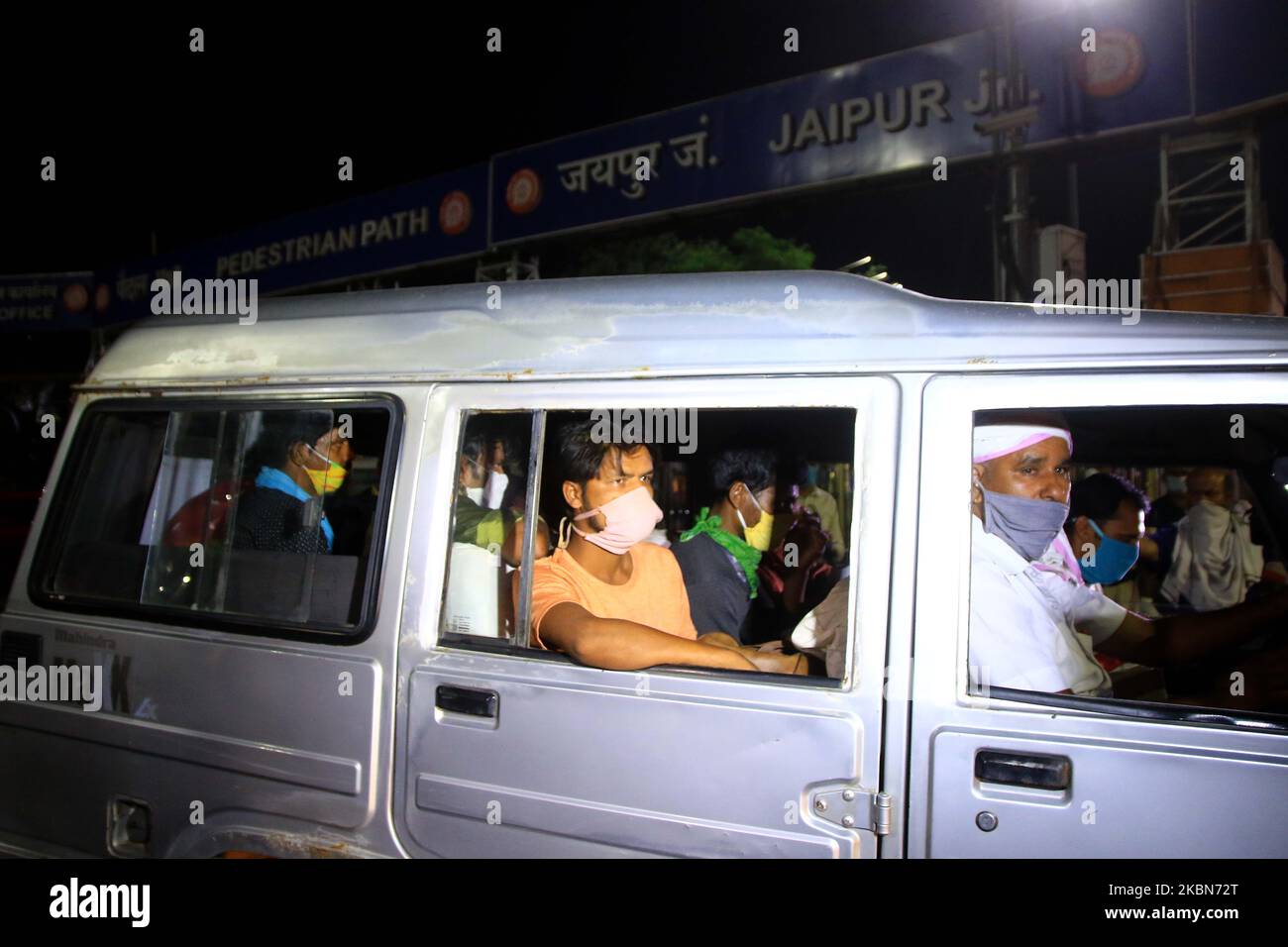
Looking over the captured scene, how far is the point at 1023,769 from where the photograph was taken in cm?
181

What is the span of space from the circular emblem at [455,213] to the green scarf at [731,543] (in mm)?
12089

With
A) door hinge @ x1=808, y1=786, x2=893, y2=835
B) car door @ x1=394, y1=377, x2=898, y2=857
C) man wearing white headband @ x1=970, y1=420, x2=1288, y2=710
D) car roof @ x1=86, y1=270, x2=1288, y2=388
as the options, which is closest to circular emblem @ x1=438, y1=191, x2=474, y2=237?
car roof @ x1=86, y1=270, x2=1288, y2=388

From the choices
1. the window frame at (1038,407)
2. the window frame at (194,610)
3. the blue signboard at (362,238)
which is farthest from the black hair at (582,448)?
the blue signboard at (362,238)

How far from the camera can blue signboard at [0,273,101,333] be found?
2302cm

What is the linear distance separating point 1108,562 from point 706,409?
7.80 feet

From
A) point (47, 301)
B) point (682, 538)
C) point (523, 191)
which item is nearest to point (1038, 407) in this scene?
point (682, 538)

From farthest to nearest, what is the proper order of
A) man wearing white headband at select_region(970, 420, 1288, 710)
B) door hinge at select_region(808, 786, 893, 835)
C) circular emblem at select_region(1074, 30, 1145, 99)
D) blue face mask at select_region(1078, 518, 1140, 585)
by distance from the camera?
circular emblem at select_region(1074, 30, 1145, 99) < blue face mask at select_region(1078, 518, 1140, 585) < man wearing white headband at select_region(970, 420, 1288, 710) < door hinge at select_region(808, 786, 893, 835)

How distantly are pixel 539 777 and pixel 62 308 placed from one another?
26354 millimetres

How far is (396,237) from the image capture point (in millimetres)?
15172

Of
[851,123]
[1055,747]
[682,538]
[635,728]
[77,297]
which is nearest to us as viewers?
[1055,747]

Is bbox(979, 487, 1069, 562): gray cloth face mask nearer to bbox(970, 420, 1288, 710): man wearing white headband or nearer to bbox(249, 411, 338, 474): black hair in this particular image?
bbox(970, 420, 1288, 710): man wearing white headband

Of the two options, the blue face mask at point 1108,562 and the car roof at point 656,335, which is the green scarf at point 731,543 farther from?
the blue face mask at point 1108,562

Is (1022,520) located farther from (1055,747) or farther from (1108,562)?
(1108,562)

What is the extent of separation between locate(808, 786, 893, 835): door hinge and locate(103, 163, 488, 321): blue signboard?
13.0m
